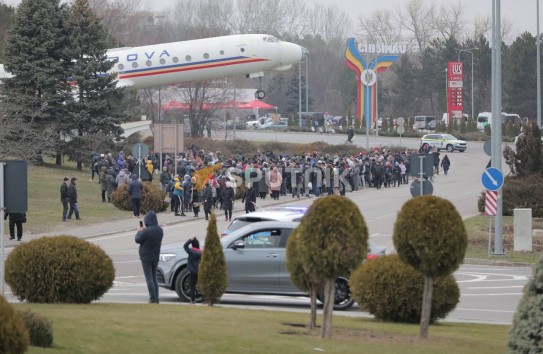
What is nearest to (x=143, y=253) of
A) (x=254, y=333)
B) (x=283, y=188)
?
(x=254, y=333)

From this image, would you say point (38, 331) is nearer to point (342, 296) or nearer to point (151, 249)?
point (151, 249)

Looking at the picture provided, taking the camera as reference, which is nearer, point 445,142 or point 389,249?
point 389,249

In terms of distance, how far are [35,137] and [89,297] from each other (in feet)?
117

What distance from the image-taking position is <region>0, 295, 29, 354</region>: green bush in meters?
9.55

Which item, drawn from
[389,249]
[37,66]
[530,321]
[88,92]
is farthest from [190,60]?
[530,321]

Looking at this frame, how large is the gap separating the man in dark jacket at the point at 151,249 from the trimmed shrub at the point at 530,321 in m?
8.70

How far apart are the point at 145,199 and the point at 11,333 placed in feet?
105

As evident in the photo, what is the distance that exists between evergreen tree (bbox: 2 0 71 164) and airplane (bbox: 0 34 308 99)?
672cm

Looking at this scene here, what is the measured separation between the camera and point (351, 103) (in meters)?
151

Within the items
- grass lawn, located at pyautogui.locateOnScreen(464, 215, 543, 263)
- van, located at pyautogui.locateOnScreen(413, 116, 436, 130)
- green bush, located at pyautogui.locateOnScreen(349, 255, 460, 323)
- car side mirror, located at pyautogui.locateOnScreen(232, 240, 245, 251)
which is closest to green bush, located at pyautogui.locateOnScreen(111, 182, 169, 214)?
grass lawn, located at pyautogui.locateOnScreen(464, 215, 543, 263)

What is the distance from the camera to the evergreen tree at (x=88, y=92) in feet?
180

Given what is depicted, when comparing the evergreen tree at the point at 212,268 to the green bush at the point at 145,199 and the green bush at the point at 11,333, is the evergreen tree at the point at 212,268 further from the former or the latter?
the green bush at the point at 145,199

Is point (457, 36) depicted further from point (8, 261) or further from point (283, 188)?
point (8, 261)

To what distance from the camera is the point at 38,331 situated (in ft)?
36.9
